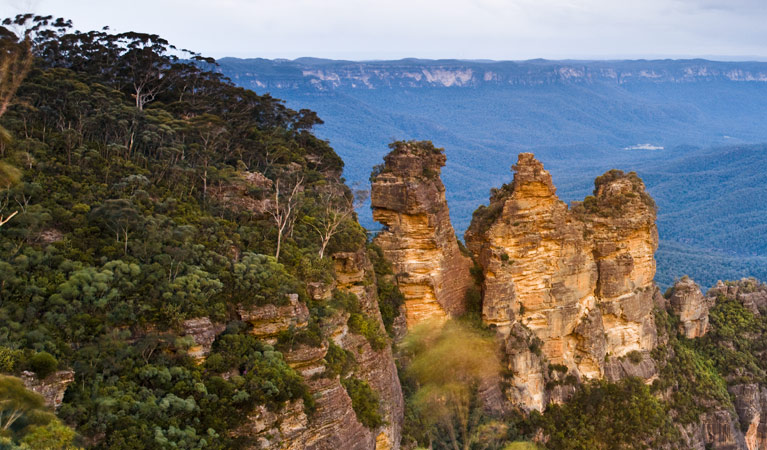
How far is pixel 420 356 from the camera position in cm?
2955

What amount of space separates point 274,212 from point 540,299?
1311 centimetres

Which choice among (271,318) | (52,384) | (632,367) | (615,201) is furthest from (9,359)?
(632,367)

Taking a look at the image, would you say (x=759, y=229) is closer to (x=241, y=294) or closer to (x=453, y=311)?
(x=453, y=311)

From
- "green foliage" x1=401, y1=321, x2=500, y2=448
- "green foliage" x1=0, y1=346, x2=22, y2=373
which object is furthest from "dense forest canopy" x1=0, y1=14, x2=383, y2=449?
"green foliage" x1=401, y1=321, x2=500, y2=448

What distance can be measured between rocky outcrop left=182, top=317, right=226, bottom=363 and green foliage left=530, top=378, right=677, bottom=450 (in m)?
Result: 16.5

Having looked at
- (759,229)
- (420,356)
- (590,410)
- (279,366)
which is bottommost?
(759,229)

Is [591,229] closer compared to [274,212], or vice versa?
[274,212]

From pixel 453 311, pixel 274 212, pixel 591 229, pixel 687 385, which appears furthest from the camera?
pixel 687 385

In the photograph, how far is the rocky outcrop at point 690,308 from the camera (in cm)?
4038

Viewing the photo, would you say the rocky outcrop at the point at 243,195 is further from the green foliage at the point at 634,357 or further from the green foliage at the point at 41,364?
the green foliage at the point at 634,357

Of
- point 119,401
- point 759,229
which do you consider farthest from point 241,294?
point 759,229

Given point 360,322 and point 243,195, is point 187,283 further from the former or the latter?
point 243,195

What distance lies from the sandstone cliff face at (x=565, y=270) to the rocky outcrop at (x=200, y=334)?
48.7 ft

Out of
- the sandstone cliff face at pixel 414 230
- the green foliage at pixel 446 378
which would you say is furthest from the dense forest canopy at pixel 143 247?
the green foliage at pixel 446 378
